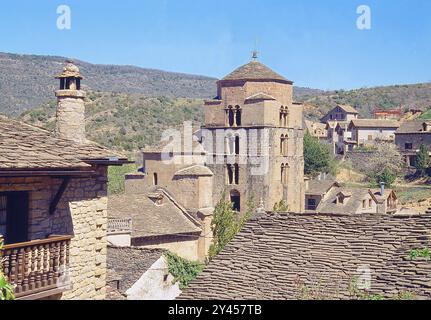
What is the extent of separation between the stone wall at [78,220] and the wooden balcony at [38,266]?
453mm

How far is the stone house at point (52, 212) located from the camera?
9234 mm

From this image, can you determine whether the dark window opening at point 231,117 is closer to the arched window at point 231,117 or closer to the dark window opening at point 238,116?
the arched window at point 231,117

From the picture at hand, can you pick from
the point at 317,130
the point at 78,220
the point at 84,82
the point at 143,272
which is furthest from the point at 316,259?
the point at 84,82

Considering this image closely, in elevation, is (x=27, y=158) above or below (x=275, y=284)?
above

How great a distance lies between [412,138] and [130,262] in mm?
56257

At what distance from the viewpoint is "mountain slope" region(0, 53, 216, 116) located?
94.1 metres

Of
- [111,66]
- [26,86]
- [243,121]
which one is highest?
[111,66]

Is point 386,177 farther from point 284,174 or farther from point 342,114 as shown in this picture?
point 342,114

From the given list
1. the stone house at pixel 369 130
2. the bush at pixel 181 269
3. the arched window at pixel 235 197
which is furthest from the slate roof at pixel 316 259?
the stone house at pixel 369 130

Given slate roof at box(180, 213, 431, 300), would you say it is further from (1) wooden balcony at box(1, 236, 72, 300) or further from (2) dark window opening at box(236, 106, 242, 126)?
(2) dark window opening at box(236, 106, 242, 126)
